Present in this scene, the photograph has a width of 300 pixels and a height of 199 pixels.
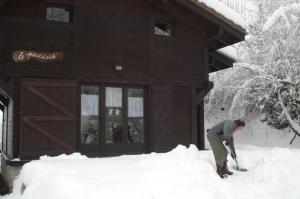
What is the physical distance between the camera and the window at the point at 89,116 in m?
11.3

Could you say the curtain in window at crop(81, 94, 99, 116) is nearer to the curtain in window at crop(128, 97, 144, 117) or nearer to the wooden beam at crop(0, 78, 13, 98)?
the curtain in window at crop(128, 97, 144, 117)

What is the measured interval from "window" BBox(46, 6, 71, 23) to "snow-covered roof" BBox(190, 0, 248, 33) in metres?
3.76

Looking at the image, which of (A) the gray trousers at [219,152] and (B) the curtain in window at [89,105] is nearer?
(A) the gray trousers at [219,152]

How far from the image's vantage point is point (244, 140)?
62.8 ft

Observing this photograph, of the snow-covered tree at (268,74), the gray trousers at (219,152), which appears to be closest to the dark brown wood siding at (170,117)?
the gray trousers at (219,152)

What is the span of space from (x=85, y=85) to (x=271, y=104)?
32.1 ft

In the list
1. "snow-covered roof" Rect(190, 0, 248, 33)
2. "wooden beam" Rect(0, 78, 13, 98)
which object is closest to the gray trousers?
"snow-covered roof" Rect(190, 0, 248, 33)

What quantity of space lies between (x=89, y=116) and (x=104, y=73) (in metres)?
1.30

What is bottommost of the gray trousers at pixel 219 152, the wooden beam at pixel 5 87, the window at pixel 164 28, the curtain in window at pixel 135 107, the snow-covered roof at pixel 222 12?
the gray trousers at pixel 219 152

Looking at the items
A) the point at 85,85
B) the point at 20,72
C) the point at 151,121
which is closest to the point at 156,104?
the point at 151,121

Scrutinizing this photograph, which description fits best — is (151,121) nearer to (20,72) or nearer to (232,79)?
(20,72)

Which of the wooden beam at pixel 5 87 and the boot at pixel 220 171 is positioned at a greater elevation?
the wooden beam at pixel 5 87

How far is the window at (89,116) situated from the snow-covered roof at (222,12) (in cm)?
417

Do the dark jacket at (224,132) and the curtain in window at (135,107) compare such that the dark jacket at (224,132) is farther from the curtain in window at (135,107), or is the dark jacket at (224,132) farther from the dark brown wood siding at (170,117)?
the curtain in window at (135,107)
